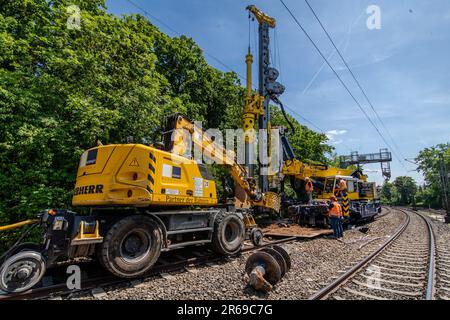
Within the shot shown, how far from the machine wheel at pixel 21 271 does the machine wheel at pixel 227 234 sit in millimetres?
3837

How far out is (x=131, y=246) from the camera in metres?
5.11

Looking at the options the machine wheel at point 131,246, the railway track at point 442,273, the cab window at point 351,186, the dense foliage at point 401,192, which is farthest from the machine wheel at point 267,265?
the dense foliage at point 401,192

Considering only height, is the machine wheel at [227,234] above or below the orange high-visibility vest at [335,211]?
below

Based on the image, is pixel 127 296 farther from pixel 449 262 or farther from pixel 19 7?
pixel 19 7

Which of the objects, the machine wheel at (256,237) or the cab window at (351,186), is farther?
the cab window at (351,186)

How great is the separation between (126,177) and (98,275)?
214 centimetres

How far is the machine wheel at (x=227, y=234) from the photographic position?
6.65m

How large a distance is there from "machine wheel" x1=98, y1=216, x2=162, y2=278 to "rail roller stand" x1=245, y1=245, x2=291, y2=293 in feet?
6.74

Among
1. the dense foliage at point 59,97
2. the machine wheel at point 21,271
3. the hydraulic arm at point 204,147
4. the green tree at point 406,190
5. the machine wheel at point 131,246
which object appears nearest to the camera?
the machine wheel at point 21,271

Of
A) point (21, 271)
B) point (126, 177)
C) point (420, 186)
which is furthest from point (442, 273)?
point (420, 186)

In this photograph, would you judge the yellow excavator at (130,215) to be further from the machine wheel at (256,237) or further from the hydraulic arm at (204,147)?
the machine wheel at (256,237)

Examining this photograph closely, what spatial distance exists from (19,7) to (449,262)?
656 inches

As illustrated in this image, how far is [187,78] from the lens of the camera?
17359 millimetres
